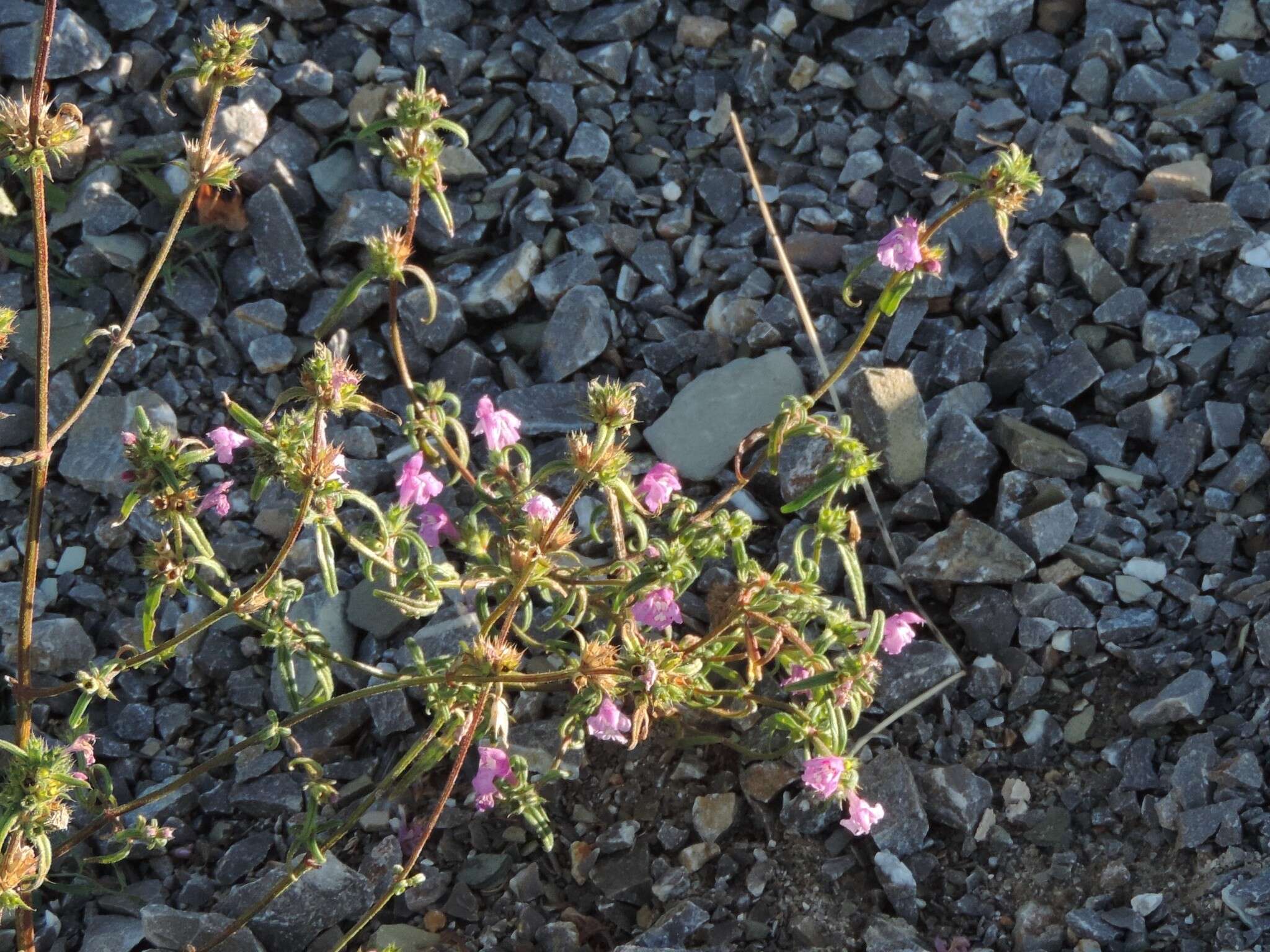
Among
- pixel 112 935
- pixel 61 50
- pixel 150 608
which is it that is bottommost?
pixel 112 935

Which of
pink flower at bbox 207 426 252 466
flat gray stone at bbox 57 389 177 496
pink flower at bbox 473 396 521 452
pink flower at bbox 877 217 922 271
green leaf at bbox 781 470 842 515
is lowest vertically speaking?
flat gray stone at bbox 57 389 177 496

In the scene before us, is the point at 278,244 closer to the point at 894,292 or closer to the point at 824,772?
the point at 894,292

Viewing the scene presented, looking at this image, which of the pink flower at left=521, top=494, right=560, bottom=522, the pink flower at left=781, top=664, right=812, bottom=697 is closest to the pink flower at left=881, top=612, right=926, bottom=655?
the pink flower at left=781, top=664, right=812, bottom=697

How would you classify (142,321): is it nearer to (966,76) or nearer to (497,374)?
(497,374)

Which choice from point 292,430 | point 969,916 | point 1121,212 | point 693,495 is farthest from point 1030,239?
point 292,430

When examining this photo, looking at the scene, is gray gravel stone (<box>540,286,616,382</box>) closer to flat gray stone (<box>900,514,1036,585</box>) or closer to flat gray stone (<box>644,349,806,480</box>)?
flat gray stone (<box>644,349,806,480</box>)

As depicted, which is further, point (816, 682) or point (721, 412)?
point (721, 412)

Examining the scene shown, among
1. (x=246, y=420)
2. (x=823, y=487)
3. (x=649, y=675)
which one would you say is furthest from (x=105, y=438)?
(x=823, y=487)
